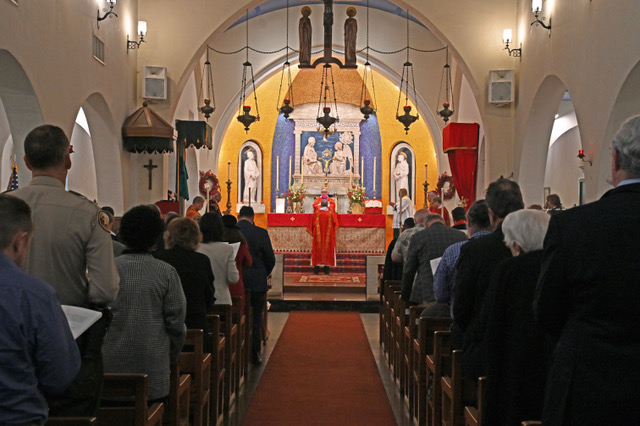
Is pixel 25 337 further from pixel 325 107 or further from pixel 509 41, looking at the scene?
pixel 509 41

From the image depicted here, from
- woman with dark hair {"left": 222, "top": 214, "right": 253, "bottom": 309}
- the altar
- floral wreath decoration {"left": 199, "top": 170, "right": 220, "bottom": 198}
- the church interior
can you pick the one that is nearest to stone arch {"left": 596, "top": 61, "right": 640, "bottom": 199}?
the church interior

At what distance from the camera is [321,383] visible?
20.6 feet

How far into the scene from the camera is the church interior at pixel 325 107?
756 centimetres

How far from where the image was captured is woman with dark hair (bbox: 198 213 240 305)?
5238mm

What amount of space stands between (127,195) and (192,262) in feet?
23.1

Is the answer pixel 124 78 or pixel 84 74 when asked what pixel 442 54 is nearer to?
pixel 124 78

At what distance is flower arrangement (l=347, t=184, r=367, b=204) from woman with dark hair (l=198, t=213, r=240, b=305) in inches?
562

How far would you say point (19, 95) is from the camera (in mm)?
7363

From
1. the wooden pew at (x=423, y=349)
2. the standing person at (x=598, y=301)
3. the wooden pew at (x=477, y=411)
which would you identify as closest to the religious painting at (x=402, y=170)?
the wooden pew at (x=423, y=349)

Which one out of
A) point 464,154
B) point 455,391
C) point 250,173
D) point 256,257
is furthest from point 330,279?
point 455,391

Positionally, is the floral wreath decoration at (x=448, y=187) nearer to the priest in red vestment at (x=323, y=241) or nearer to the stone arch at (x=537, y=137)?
the priest in red vestment at (x=323, y=241)

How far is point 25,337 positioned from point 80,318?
0.59 meters

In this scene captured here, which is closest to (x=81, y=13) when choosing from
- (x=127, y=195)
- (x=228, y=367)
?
(x=127, y=195)

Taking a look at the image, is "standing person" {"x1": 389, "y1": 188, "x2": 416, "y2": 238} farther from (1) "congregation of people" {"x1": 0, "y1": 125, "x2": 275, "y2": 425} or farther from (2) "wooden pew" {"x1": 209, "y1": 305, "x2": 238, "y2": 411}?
(1) "congregation of people" {"x1": 0, "y1": 125, "x2": 275, "y2": 425}
